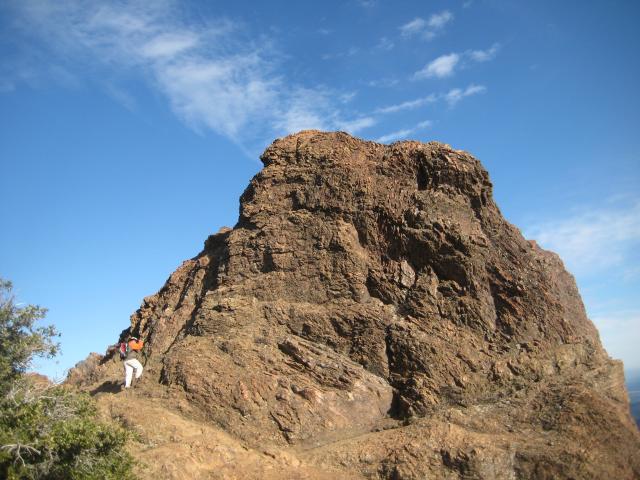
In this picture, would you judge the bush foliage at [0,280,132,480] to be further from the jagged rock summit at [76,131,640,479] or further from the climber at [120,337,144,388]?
the climber at [120,337,144,388]

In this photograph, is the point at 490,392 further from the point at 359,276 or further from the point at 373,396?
the point at 359,276

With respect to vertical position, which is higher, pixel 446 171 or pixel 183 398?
pixel 446 171

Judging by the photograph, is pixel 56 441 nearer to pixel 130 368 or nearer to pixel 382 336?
pixel 130 368

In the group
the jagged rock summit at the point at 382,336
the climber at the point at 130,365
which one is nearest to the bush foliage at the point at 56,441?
the jagged rock summit at the point at 382,336

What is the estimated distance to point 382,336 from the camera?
22766mm

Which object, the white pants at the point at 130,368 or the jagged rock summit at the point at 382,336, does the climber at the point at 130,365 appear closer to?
the white pants at the point at 130,368

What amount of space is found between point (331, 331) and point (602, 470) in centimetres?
1037

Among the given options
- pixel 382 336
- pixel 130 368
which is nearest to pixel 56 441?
pixel 130 368

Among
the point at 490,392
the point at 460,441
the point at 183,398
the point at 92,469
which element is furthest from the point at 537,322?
the point at 92,469

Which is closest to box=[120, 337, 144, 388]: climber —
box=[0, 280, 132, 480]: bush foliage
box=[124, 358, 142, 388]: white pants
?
box=[124, 358, 142, 388]: white pants

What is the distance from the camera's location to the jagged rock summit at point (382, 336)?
728 inches

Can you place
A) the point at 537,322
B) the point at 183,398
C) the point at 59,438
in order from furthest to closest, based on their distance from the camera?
the point at 537,322, the point at 183,398, the point at 59,438

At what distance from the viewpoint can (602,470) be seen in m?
17.0

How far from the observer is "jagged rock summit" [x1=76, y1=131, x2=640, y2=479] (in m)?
18.5
